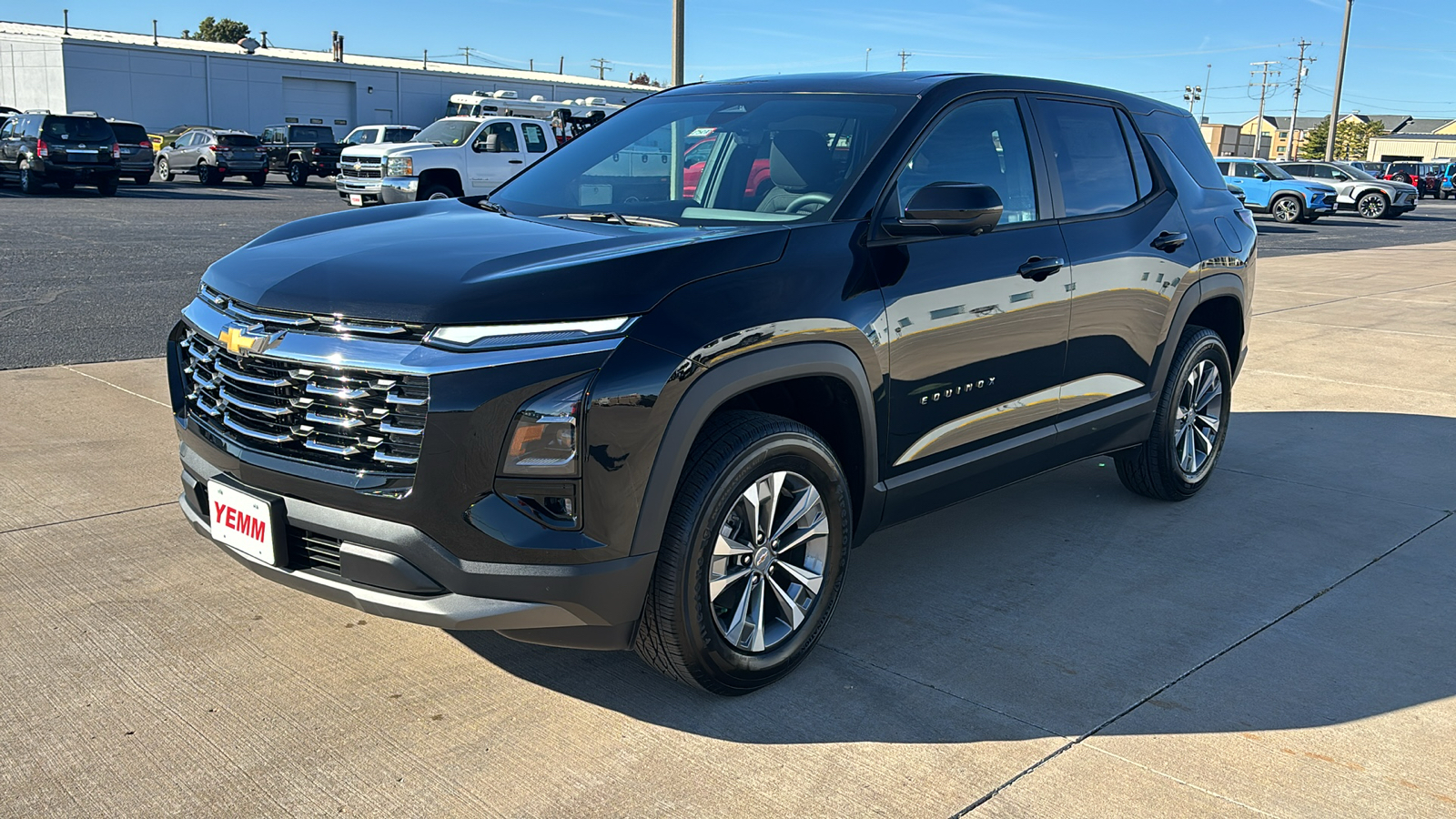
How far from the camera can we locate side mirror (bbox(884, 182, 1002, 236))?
11.9 ft

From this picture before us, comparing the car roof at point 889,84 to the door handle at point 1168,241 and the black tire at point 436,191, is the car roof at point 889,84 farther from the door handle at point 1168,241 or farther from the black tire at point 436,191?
the black tire at point 436,191

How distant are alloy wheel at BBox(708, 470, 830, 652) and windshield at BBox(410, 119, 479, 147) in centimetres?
1931

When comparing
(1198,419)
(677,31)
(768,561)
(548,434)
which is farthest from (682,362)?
(677,31)

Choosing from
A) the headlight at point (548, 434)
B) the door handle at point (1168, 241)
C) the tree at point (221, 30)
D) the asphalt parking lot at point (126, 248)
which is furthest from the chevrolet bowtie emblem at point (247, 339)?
the tree at point (221, 30)

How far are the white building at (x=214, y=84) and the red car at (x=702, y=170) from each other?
155 feet

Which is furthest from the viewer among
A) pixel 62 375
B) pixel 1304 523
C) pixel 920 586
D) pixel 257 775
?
pixel 62 375

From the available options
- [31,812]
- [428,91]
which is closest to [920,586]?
[31,812]

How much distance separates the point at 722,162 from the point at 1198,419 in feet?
9.28

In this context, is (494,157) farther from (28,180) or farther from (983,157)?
(983,157)

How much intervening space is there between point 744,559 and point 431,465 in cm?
96

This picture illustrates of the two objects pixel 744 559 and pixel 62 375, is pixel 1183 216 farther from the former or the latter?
pixel 62 375

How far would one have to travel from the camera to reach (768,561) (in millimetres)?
3443

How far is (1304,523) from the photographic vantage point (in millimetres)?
5234

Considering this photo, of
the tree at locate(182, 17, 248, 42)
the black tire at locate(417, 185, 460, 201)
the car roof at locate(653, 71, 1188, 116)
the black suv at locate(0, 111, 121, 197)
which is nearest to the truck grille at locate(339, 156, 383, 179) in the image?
the black tire at locate(417, 185, 460, 201)
